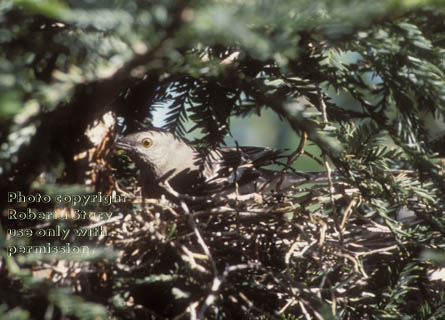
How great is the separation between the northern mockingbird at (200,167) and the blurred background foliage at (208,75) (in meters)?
0.48

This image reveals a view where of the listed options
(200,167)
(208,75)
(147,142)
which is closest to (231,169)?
(200,167)

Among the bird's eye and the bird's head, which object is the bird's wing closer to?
the bird's head

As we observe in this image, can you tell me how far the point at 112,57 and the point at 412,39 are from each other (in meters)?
0.70

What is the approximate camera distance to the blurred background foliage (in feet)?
2.39

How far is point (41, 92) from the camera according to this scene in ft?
2.53

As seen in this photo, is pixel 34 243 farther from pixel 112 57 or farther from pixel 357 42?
pixel 357 42

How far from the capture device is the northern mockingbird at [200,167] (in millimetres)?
2035

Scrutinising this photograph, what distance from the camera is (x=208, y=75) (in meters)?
1.03

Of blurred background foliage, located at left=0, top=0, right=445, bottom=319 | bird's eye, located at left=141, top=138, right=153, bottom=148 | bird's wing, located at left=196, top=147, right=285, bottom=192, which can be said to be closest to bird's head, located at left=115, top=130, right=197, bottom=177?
bird's eye, located at left=141, top=138, right=153, bottom=148

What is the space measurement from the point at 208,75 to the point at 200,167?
0.90 metres

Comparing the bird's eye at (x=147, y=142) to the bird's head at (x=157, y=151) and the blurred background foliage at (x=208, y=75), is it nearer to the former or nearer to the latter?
the bird's head at (x=157, y=151)

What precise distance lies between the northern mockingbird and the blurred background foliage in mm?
480

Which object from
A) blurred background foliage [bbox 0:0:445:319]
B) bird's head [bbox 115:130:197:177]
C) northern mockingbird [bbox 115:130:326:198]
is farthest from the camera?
bird's head [bbox 115:130:197:177]

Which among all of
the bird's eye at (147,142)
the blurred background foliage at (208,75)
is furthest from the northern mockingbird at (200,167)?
the blurred background foliage at (208,75)
